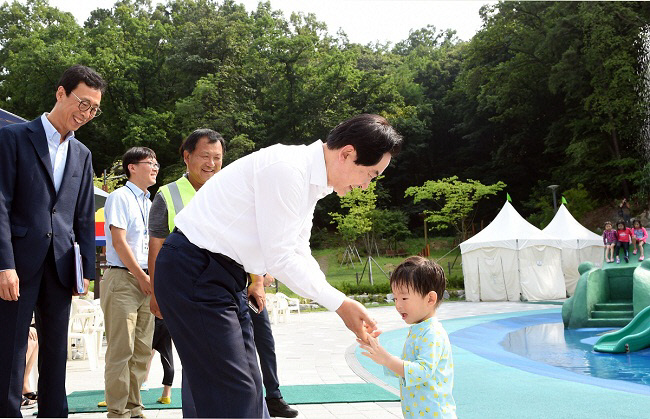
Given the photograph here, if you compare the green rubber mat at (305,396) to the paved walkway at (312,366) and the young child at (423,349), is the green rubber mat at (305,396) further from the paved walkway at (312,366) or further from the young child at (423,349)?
the young child at (423,349)

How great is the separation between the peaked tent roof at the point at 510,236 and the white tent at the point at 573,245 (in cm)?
79

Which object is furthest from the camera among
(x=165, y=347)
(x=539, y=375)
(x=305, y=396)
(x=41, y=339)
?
(x=539, y=375)

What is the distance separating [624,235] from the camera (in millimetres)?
17391

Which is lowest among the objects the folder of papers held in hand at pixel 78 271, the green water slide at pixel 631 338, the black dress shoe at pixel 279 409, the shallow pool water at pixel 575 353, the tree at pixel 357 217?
the shallow pool water at pixel 575 353

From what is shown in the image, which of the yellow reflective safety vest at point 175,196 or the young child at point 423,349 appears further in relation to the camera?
the yellow reflective safety vest at point 175,196

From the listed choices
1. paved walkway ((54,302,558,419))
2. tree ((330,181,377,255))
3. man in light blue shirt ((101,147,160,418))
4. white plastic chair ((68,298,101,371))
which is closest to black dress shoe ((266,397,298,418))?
paved walkway ((54,302,558,419))

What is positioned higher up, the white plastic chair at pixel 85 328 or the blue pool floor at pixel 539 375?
the white plastic chair at pixel 85 328

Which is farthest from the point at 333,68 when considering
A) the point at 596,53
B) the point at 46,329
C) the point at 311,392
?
the point at 46,329

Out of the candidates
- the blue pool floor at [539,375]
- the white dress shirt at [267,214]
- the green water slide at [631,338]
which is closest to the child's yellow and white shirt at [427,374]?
the white dress shirt at [267,214]

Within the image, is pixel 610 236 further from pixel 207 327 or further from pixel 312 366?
pixel 207 327

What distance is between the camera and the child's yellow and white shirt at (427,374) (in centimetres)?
279

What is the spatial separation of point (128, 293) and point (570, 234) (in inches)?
848

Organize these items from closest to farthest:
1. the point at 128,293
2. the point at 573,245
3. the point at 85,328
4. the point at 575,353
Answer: the point at 128,293, the point at 85,328, the point at 575,353, the point at 573,245

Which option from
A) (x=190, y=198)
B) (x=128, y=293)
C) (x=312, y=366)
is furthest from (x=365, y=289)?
(x=190, y=198)
